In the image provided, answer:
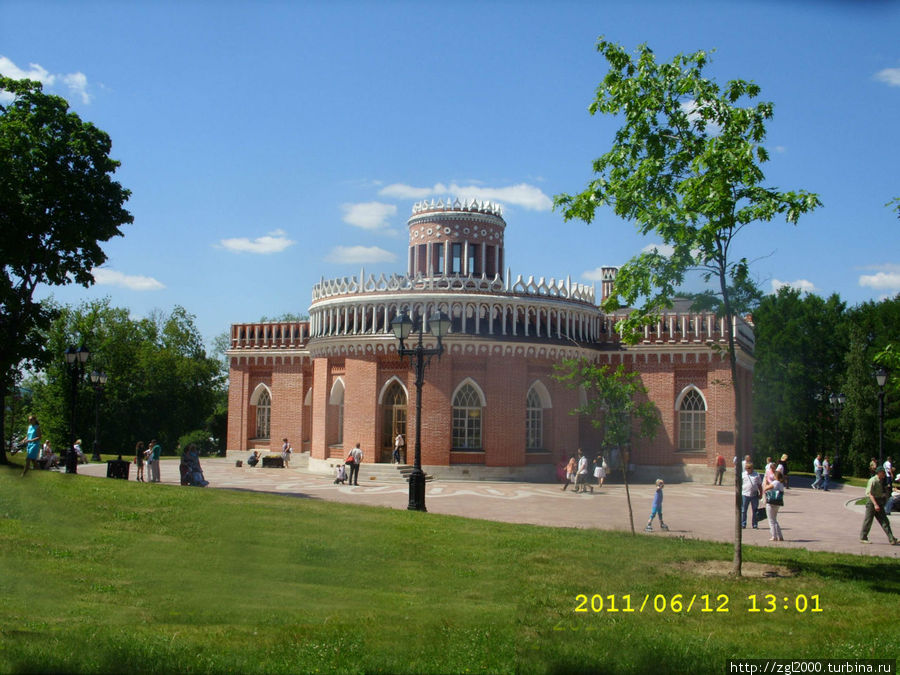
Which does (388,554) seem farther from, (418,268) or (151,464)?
(418,268)

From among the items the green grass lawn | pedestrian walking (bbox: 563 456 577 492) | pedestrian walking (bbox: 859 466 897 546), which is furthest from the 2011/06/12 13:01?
pedestrian walking (bbox: 563 456 577 492)

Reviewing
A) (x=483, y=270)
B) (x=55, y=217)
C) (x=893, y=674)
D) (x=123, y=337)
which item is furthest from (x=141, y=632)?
(x=123, y=337)

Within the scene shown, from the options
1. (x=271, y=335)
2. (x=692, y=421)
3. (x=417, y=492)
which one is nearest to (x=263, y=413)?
(x=271, y=335)

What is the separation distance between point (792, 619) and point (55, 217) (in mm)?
20494

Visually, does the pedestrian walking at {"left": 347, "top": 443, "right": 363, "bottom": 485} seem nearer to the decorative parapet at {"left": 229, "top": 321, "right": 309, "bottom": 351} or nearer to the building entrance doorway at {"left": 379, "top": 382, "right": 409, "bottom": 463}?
the building entrance doorway at {"left": 379, "top": 382, "right": 409, "bottom": 463}

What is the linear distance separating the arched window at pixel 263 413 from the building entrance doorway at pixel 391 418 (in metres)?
12.3

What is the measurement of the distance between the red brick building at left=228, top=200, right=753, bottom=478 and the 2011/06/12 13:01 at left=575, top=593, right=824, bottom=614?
22034 mm

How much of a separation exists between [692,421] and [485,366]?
10054 millimetres

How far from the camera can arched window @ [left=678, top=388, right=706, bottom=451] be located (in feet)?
116

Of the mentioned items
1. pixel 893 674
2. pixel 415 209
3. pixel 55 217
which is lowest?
pixel 893 674

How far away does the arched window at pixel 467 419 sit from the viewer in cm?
3319

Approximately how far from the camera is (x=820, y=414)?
5247 cm

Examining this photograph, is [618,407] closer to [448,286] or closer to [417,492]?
[417,492]

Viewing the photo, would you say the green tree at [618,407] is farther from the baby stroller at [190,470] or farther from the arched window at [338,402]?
the arched window at [338,402]
